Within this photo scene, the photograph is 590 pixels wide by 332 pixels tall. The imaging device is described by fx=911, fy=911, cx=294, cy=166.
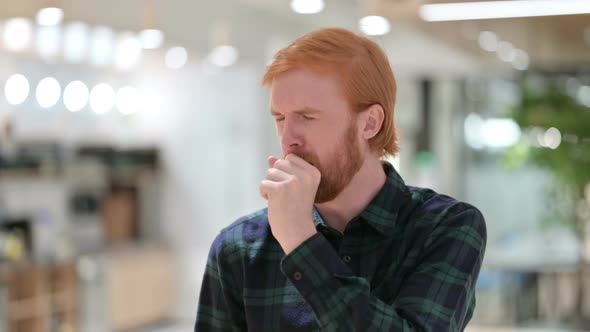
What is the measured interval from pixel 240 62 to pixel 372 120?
8064mm

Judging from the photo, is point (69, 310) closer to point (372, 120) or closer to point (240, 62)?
point (240, 62)

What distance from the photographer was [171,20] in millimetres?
6844

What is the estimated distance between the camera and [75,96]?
29.3 feet

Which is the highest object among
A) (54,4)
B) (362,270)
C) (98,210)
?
(54,4)

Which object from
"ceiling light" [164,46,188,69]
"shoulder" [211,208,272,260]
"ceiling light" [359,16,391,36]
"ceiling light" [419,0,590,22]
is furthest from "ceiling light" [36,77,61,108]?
"shoulder" [211,208,272,260]

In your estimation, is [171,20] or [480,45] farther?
[171,20]

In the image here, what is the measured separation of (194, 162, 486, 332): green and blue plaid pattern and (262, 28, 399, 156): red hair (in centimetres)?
17

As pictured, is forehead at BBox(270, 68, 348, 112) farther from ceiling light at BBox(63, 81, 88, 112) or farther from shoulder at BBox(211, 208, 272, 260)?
ceiling light at BBox(63, 81, 88, 112)

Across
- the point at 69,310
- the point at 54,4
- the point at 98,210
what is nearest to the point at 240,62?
the point at 98,210

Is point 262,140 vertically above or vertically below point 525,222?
above

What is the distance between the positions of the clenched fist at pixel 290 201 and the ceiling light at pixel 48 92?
752cm

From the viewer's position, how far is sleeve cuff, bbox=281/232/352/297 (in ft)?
3.74

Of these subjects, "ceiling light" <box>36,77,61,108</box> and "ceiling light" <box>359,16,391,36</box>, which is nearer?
"ceiling light" <box>359,16,391,36</box>

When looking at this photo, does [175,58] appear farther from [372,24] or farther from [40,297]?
[372,24]
